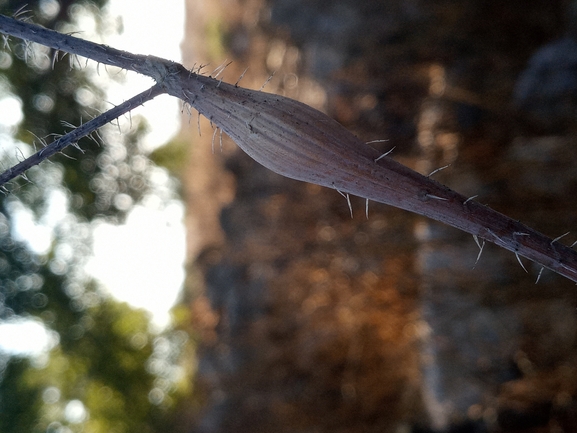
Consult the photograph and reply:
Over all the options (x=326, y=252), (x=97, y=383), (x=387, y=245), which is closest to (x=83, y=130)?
(x=387, y=245)

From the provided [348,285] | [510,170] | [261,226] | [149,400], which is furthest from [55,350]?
[510,170]

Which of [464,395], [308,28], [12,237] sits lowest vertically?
[464,395]

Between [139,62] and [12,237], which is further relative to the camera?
[12,237]

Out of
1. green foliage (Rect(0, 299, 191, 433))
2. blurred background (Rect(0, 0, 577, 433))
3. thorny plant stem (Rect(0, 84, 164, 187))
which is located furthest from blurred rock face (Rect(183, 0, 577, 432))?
thorny plant stem (Rect(0, 84, 164, 187))

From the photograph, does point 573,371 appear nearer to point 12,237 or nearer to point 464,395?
point 464,395

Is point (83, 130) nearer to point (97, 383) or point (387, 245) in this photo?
point (387, 245)

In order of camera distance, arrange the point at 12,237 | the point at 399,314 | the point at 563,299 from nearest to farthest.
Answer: the point at 563,299 → the point at 399,314 → the point at 12,237

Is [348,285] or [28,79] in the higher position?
[28,79]
